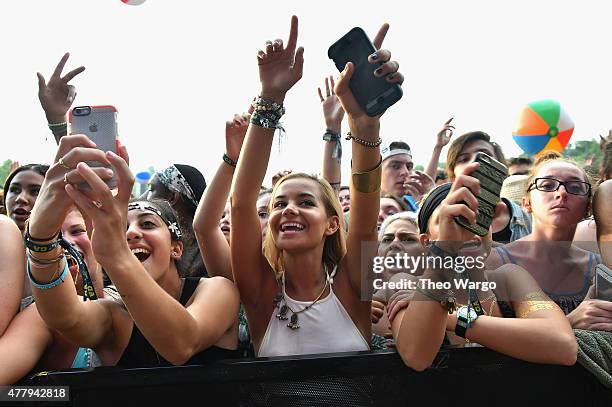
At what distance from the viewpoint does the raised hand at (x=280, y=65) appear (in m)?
2.12

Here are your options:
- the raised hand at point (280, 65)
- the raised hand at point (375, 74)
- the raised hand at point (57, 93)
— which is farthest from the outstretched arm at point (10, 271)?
the raised hand at point (375, 74)

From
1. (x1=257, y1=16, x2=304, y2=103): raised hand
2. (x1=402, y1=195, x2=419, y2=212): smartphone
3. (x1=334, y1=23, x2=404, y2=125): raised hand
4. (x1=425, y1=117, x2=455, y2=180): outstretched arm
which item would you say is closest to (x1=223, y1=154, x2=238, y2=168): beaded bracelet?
(x1=257, y1=16, x2=304, y2=103): raised hand

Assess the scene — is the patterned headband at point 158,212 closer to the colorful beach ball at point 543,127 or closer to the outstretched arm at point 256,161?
the outstretched arm at point 256,161

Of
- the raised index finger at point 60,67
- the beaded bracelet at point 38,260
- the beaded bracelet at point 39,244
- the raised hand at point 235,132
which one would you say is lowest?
the beaded bracelet at point 38,260

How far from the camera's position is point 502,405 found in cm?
160

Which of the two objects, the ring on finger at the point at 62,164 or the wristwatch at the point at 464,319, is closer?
the ring on finger at the point at 62,164

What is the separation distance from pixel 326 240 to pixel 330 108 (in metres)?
1.28

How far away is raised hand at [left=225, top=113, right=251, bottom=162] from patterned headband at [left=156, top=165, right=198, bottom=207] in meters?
0.55

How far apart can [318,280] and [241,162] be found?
54 centimetres

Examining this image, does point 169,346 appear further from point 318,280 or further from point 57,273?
point 318,280

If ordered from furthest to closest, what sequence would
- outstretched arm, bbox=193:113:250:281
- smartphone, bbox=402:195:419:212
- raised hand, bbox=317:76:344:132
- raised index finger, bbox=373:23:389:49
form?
1. smartphone, bbox=402:195:419:212
2. raised hand, bbox=317:76:344:132
3. outstretched arm, bbox=193:113:250:281
4. raised index finger, bbox=373:23:389:49

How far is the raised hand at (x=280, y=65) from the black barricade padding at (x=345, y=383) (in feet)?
3.29

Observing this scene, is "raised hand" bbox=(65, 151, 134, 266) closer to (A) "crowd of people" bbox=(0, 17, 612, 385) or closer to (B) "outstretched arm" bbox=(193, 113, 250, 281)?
(A) "crowd of people" bbox=(0, 17, 612, 385)

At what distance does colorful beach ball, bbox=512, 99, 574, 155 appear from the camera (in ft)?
26.1
